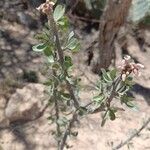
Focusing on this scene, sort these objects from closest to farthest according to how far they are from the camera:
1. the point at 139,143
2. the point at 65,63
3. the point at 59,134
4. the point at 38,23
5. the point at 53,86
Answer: the point at 65,63, the point at 53,86, the point at 59,134, the point at 139,143, the point at 38,23

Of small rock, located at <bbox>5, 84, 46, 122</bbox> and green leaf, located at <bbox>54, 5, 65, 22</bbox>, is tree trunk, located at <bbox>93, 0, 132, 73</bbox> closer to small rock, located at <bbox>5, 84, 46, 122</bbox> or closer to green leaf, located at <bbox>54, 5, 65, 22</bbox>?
small rock, located at <bbox>5, 84, 46, 122</bbox>

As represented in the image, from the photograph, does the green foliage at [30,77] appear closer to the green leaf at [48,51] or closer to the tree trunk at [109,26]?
the tree trunk at [109,26]

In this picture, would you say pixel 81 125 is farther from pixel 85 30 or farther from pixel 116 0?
pixel 85 30

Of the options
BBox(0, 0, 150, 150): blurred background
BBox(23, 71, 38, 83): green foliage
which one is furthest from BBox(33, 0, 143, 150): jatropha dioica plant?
BBox(23, 71, 38, 83): green foliage

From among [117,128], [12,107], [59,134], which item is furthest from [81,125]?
[59,134]

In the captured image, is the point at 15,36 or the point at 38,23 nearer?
the point at 15,36

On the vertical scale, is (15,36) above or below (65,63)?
below

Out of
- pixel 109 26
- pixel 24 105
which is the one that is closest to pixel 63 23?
pixel 24 105
